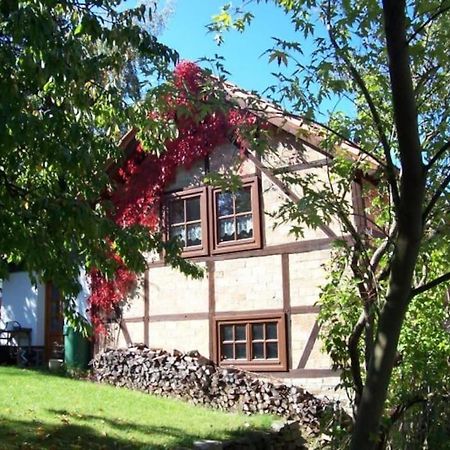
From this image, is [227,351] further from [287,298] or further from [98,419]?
[98,419]

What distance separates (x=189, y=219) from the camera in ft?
40.8

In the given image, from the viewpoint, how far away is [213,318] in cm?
1170

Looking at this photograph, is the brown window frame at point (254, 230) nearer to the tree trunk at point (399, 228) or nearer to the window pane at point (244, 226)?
the window pane at point (244, 226)

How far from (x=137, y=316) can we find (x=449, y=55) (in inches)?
377

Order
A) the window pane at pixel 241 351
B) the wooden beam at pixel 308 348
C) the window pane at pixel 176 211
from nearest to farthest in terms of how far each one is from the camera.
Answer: the wooden beam at pixel 308 348 → the window pane at pixel 241 351 → the window pane at pixel 176 211

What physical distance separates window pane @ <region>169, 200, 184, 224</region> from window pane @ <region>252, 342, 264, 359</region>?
285cm

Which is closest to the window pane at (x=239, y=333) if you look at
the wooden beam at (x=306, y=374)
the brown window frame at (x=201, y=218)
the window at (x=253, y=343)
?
the window at (x=253, y=343)

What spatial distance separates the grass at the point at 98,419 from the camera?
24.7 feet

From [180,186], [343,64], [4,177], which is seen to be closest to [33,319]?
[180,186]

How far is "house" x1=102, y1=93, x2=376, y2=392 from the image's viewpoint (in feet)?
34.4

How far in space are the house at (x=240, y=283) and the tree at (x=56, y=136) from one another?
15.2 ft

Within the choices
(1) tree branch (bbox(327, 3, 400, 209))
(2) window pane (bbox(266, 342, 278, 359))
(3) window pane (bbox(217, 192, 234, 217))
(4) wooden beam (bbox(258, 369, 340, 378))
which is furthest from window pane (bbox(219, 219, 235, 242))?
(1) tree branch (bbox(327, 3, 400, 209))

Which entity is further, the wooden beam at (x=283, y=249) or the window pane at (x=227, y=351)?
the window pane at (x=227, y=351)

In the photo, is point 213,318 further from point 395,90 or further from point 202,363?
point 395,90
